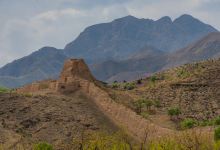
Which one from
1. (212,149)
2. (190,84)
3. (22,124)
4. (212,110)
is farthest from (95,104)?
(190,84)

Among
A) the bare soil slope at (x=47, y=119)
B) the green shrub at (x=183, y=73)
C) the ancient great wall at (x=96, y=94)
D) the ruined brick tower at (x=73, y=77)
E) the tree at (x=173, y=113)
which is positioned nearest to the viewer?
the bare soil slope at (x=47, y=119)

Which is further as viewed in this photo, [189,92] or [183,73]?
[183,73]

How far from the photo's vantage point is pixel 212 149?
5428cm

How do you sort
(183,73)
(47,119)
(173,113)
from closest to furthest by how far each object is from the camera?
(47,119) → (173,113) → (183,73)

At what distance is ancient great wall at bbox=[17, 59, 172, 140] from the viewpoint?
72562 millimetres

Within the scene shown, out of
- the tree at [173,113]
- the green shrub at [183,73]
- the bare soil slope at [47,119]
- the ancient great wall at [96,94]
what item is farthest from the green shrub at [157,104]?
the bare soil slope at [47,119]

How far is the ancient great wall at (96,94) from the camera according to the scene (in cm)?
7256

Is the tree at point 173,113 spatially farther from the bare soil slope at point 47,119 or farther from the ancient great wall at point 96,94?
the bare soil slope at point 47,119

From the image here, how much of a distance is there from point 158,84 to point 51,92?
161 ft

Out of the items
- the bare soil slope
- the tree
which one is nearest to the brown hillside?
the tree

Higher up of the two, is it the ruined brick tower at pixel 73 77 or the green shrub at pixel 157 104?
the ruined brick tower at pixel 73 77

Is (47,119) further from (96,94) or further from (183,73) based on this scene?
(183,73)

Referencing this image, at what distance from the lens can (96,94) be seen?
8119 centimetres

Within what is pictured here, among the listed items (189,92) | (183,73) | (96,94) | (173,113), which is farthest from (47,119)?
(183,73)
